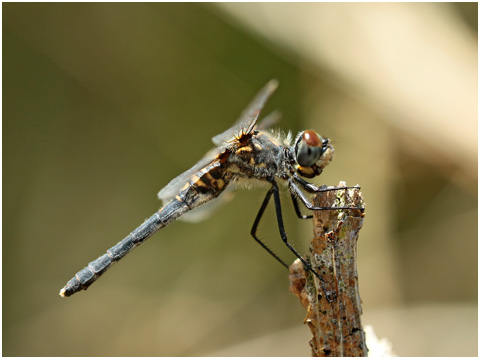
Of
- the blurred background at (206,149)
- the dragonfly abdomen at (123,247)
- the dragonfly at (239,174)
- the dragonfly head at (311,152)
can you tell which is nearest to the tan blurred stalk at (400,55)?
the blurred background at (206,149)

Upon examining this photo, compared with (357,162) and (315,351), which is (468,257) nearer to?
(357,162)

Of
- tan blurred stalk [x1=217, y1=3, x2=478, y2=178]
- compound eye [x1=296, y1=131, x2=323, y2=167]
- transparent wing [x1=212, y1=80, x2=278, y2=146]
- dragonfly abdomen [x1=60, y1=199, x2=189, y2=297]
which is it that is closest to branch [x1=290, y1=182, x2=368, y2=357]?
compound eye [x1=296, y1=131, x2=323, y2=167]

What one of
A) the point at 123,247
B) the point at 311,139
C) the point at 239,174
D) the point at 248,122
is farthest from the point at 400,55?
the point at 123,247

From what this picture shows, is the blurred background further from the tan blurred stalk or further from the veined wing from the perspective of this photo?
the veined wing

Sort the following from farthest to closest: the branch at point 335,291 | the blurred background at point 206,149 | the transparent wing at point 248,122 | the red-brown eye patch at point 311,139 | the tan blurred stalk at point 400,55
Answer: the blurred background at point 206,149 → the tan blurred stalk at point 400,55 → the transparent wing at point 248,122 → the red-brown eye patch at point 311,139 → the branch at point 335,291

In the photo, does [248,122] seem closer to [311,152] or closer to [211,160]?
[211,160]

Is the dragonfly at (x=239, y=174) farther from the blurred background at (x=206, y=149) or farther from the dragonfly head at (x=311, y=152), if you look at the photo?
the blurred background at (x=206, y=149)
